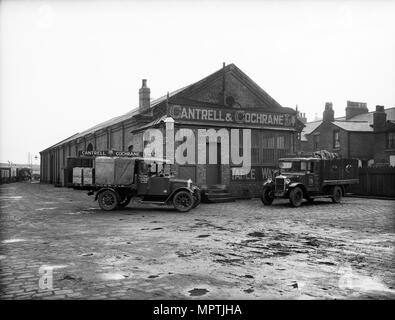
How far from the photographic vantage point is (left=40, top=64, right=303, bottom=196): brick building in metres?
19.2

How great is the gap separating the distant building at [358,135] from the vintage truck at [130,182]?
24.1 m

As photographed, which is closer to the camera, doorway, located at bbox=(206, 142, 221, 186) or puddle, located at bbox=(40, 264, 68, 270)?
puddle, located at bbox=(40, 264, 68, 270)

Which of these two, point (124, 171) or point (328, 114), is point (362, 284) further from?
point (328, 114)

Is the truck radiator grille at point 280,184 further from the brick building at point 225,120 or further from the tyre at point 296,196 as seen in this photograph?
the brick building at point 225,120

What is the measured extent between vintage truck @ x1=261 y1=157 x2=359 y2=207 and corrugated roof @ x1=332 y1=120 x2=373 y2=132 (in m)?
18.8

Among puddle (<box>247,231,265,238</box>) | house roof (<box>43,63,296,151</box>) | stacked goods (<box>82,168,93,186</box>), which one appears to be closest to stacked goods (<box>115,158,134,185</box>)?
stacked goods (<box>82,168,93,186</box>)

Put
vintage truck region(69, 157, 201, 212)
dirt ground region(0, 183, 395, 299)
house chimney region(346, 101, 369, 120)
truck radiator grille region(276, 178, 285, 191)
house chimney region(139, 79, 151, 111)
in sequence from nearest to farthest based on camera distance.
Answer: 1. dirt ground region(0, 183, 395, 299)
2. vintage truck region(69, 157, 201, 212)
3. truck radiator grille region(276, 178, 285, 191)
4. house chimney region(139, 79, 151, 111)
5. house chimney region(346, 101, 369, 120)

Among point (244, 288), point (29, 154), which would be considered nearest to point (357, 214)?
point (244, 288)

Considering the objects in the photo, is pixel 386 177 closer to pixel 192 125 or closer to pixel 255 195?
pixel 255 195

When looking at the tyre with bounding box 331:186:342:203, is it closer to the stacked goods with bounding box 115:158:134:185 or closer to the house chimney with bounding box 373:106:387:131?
the stacked goods with bounding box 115:158:134:185

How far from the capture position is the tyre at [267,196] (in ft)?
53.8

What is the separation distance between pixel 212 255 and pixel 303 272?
5.66 feet

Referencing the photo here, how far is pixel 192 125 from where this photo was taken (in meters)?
19.2

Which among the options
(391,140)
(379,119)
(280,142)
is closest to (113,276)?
(280,142)
